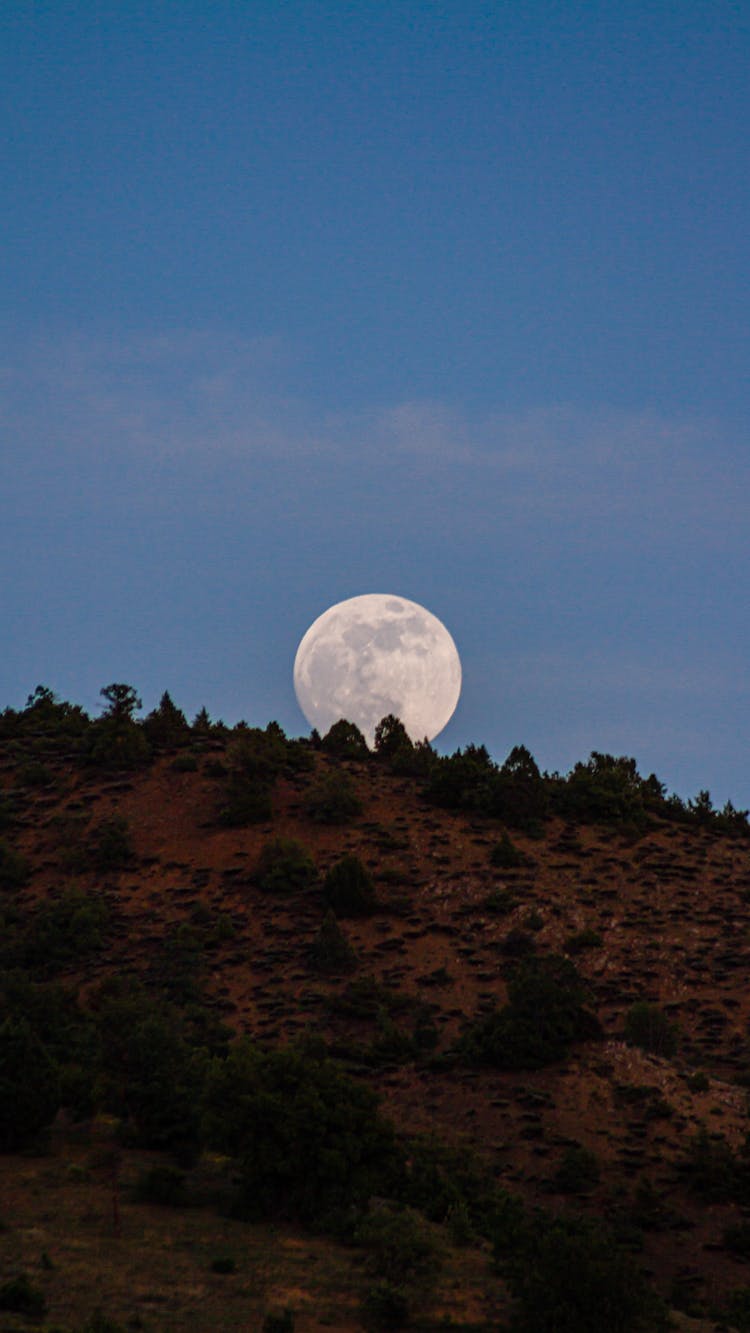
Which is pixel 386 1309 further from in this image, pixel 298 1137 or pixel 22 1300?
pixel 22 1300

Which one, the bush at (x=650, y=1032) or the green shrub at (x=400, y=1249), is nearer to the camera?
the green shrub at (x=400, y=1249)

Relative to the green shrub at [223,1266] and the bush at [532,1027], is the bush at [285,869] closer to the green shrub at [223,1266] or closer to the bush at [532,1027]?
the bush at [532,1027]

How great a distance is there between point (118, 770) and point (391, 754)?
63.6 ft

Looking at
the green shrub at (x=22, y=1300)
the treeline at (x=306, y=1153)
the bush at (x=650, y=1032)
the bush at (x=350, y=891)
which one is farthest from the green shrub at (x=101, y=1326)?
the bush at (x=350, y=891)

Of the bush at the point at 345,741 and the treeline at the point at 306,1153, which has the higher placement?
the bush at the point at 345,741

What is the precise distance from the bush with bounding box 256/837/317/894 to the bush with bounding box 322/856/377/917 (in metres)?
2.50

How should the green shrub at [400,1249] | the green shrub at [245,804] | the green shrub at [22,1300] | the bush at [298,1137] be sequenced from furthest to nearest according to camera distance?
the green shrub at [245,804] → the bush at [298,1137] → the green shrub at [400,1249] → the green shrub at [22,1300]

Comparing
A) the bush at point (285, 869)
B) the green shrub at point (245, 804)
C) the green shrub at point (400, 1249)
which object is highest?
the green shrub at point (245, 804)

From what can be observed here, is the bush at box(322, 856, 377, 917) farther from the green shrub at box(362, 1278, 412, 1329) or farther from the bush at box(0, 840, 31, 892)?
the green shrub at box(362, 1278, 412, 1329)

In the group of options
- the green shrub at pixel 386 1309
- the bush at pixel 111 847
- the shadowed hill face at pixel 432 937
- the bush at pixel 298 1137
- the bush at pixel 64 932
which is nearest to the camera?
the green shrub at pixel 386 1309

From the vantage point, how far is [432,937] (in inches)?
2653

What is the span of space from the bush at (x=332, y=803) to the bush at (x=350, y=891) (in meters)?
9.10

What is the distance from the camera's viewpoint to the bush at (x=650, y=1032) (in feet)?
185

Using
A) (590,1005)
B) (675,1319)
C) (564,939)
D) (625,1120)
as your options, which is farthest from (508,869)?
(675,1319)
